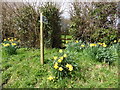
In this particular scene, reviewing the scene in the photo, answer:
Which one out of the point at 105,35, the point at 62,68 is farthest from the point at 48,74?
the point at 105,35

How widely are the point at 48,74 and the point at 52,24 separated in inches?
86.1

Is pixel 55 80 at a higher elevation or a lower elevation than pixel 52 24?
lower

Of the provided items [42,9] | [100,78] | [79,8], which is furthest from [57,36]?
[100,78]

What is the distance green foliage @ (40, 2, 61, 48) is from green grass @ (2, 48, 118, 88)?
131 centimetres

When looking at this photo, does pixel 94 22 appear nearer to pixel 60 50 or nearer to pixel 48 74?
pixel 60 50

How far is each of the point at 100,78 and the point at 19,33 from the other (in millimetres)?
3504

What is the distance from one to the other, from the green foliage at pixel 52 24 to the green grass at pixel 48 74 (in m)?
1.31

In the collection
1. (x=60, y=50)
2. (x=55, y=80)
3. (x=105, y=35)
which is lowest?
(x=55, y=80)

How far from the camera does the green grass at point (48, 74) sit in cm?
234

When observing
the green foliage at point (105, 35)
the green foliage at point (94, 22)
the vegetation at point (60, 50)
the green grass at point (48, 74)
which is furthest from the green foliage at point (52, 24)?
Result: the green foliage at point (105, 35)

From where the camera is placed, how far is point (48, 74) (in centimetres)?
260

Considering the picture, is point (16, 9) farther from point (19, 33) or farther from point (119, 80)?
point (119, 80)

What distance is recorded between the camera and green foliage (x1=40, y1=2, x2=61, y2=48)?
4.09 m

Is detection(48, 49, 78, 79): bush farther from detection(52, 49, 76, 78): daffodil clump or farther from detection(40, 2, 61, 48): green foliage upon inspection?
detection(40, 2, 61, 48): green foliage
